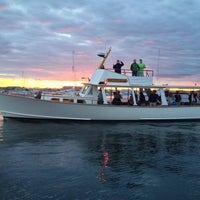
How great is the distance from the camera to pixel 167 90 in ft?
87.1

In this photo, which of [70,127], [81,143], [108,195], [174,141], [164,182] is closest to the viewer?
[108,195]

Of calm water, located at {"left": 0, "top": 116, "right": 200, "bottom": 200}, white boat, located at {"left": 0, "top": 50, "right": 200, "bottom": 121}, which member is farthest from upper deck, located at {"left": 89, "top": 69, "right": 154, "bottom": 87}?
calm water, located at {"left": 0, "top": 116, "right": 200, "bottom": 200}

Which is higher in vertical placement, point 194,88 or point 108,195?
point 194,88

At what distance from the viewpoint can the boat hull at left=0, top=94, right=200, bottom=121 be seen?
74.5 feet

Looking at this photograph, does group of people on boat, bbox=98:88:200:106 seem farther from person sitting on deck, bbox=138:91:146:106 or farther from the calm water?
the calm water

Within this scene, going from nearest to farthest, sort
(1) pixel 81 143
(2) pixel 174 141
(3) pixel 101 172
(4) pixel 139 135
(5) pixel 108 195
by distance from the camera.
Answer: (5) pixel 108 195 → (3) pixel 101 172 → (1) pixel 81 143 → (2) pixel 174 141 → (4) pixel 139 135

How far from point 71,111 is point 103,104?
2417mm

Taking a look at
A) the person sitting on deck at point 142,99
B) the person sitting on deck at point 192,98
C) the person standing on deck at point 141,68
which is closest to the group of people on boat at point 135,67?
the person standing on deck at point 141,68

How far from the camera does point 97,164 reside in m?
11.6

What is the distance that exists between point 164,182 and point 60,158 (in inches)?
174

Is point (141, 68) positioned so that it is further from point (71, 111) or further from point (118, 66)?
point (71, 111)

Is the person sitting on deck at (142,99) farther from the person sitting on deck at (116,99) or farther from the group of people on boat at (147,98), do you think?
the person sitting on deck at (116,99)

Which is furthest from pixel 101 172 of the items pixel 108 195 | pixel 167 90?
pixel 167 90

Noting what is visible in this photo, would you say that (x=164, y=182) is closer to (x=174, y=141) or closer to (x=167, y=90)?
(x=174, y=141)
